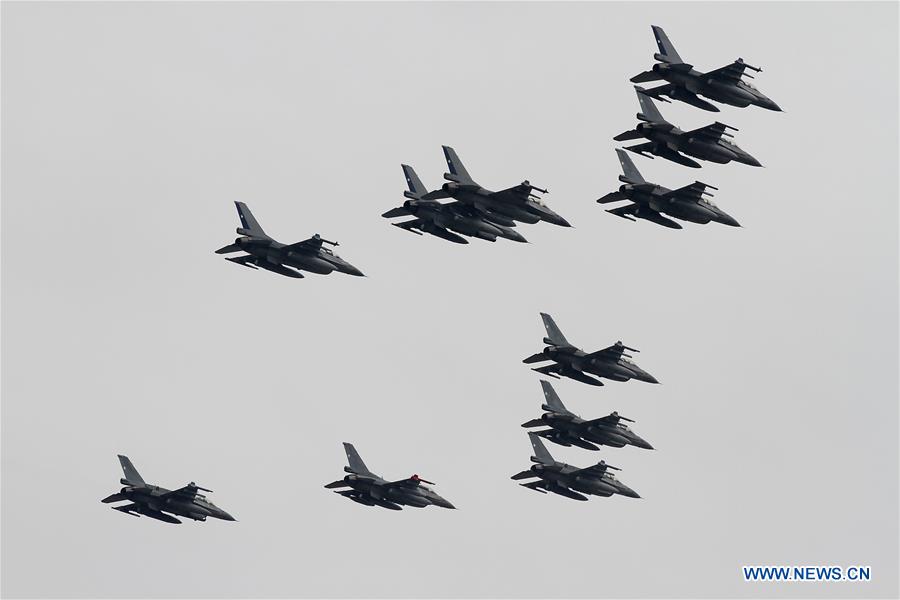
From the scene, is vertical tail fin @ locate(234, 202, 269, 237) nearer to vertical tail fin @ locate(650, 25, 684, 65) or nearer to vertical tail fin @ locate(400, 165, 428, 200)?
vertical tail fin @ locate(400, 165, 428, 200)

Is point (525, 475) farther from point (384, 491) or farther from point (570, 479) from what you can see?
point (384, 491)

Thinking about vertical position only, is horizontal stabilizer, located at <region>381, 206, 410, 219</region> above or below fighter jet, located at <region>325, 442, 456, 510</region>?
above

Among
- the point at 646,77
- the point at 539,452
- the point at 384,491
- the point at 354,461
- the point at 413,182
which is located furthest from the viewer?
the point at 539,452

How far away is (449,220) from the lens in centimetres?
13488

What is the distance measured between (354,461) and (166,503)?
50.9 ft

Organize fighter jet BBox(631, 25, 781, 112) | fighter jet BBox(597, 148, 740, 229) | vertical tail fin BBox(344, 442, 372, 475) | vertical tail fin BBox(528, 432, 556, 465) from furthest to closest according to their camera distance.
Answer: vertical tail fin BBox(528, 432, 556, 465)
vertical tail fin BBox(344, 442, 372, 475)
fighter jet BBox(597, 148, 740, 229)
fighter jet BBox(631, 25, 781, 112)

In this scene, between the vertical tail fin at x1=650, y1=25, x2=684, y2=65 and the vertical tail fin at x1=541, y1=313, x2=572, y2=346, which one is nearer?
the vertical tail fin at x1=650, y1=25, x2=684, y2=65

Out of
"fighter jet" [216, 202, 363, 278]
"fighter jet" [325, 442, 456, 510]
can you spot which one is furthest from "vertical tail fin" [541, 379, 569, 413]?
"fighter jet" [216, 202, 363, 278]

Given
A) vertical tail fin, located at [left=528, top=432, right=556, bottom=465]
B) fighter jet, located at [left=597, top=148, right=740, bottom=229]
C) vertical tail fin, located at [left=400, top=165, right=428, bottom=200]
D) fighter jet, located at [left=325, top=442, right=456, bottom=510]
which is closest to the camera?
fighter jet, located at [left=597, top=148, right=740, bottom=229]

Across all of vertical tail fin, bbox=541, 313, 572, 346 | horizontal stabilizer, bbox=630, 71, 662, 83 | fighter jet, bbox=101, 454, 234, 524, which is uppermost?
horizontal stabilizer, bbox=630, 71, 662, 83

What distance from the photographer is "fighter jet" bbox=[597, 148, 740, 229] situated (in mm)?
131125

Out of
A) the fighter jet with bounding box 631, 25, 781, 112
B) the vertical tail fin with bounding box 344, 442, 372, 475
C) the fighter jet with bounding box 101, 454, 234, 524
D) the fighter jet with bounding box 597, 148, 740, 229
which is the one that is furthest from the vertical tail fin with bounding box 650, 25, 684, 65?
the fighter jet with bounding box 101, 454, 234, 524

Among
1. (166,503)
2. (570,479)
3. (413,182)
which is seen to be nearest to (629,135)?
(413,182)

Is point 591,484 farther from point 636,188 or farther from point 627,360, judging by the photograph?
point 636,188
